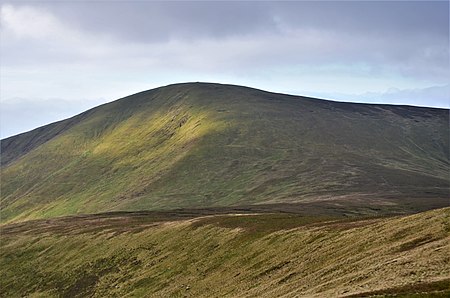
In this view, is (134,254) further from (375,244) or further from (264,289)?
(375,244)

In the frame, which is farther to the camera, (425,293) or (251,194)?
(251,194)

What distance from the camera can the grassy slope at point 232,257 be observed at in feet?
152

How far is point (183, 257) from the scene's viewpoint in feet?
285

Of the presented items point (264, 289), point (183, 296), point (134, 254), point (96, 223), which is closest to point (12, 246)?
point (96, 223)

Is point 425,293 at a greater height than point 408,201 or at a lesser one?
greater

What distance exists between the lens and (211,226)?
9675 cm

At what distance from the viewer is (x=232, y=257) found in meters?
78.8

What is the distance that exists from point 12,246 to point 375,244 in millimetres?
91231

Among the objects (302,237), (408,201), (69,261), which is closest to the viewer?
(302,237)

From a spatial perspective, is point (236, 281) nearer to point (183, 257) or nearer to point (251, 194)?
point (183, 257)

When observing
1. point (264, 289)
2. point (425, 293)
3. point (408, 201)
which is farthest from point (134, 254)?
point (408, 201)

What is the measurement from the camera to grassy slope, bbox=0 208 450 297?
46438mm

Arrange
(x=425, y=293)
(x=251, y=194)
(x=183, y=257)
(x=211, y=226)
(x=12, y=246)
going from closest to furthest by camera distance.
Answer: (x=425, y=293) → (x=183, y=257) → (x=211, y=226) → (x=12, y=246) → (x=251, y=194)

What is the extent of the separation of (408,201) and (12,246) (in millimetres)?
102391
